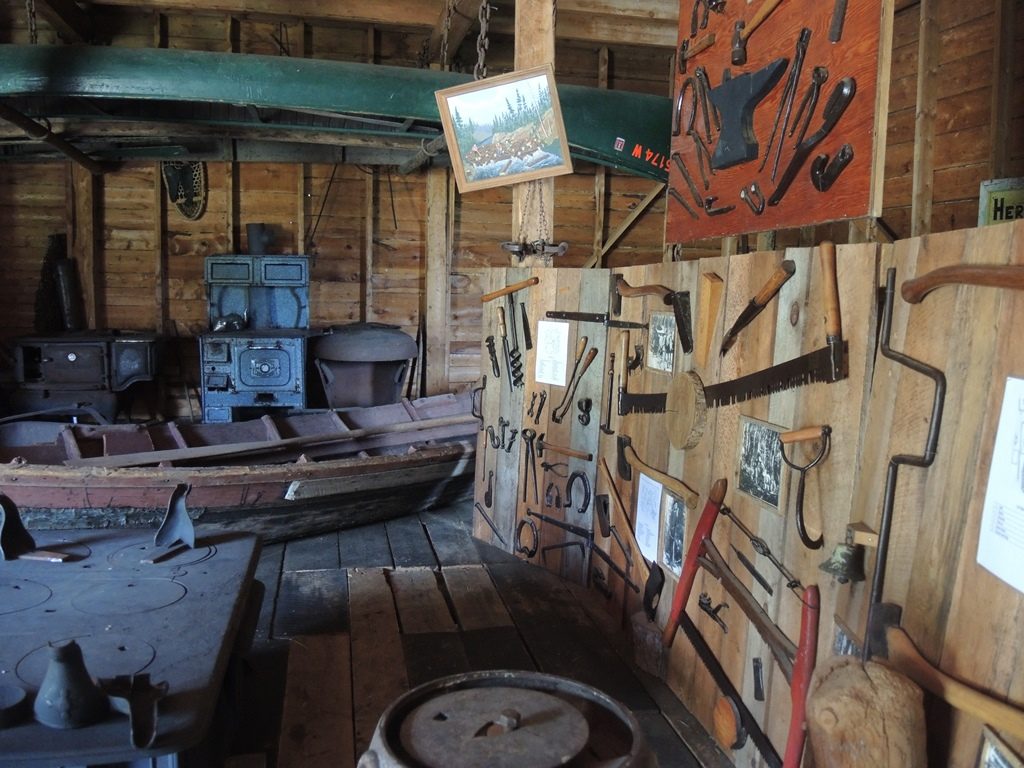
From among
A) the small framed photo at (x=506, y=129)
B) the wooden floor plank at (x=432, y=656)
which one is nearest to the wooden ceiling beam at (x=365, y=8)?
the small framed photo at (x=506, y=129)

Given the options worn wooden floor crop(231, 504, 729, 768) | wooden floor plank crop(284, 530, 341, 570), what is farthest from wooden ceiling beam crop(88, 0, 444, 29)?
worn wooden floor crop(231, 504, 729, 768)

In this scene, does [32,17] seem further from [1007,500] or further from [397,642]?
[1007,500]

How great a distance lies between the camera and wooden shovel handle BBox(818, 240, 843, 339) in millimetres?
1880

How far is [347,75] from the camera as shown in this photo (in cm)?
482

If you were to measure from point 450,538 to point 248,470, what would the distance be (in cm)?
119

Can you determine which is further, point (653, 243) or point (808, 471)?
point (653, 243)

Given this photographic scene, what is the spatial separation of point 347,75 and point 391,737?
4249 mm

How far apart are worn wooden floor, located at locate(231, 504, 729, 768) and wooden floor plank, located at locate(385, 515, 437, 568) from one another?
18mm

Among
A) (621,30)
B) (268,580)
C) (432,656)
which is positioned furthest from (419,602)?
(621,30)

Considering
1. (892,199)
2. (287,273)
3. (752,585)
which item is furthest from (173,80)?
(892,199)

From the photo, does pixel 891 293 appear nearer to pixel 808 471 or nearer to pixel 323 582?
pixel 808 471

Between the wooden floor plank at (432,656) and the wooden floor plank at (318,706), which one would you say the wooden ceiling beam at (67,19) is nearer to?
the wooden floor plank at (318,706)

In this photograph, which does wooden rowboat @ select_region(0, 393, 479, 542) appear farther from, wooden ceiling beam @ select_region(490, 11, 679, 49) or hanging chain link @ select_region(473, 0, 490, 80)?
wooden ceiling beam @ select_region(490, 11, 679, 49)

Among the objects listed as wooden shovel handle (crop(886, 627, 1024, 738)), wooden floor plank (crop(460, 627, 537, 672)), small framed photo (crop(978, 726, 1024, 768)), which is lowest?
wooden floor plank (crop(460, 627, 537, 672))
